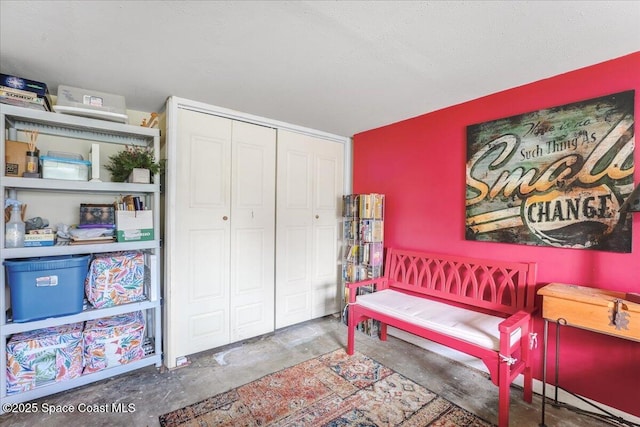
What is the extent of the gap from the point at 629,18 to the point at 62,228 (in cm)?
375

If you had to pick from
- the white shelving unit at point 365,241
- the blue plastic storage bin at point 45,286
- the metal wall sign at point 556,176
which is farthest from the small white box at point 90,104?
the metal wall sign at point 556,176

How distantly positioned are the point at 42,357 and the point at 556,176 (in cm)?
380

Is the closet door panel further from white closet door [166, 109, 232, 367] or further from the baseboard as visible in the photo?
the baseboard

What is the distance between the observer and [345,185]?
3.68m

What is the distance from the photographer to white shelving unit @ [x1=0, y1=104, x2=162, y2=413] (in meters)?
1.82

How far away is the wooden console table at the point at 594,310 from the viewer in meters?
1.49

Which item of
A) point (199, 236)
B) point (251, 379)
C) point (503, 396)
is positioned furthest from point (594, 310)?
point (199, 236)

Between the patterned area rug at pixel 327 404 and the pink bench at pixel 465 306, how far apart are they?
379 mm

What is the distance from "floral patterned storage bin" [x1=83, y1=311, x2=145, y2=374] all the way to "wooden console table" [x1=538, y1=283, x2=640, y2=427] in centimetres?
291

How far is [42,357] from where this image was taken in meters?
1.93

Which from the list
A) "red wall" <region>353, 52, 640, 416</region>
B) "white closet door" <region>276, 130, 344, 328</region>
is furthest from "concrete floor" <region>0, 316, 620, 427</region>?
"white closet door" <region>276, 130, 344, 328</region>

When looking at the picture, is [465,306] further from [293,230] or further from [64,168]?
[64,168]

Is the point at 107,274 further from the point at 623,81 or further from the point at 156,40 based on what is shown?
the point at 623,81

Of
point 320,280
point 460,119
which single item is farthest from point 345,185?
point 460,119
